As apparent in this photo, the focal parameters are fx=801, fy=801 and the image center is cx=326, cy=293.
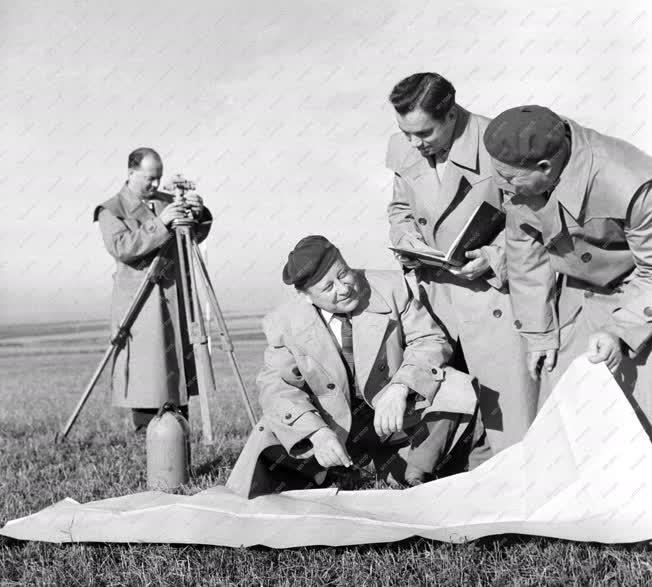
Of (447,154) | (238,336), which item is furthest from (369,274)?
(238,336)

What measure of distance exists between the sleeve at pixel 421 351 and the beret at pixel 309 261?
0.55 metres

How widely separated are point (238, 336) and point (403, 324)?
21741 millimetres

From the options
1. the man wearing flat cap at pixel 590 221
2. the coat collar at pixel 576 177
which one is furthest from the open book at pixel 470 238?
the coat collar at pixel 576 177

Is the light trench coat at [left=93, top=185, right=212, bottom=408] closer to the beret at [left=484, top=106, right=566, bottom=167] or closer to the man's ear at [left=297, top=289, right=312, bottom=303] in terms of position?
the man's ear at [left=297, top=289, right=312, bottom=303]

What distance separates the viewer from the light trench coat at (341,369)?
3.81 m

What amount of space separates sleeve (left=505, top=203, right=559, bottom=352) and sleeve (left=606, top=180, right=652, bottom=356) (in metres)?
0.45

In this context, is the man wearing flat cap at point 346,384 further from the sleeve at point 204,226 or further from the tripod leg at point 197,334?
the sleeve at point 204,226

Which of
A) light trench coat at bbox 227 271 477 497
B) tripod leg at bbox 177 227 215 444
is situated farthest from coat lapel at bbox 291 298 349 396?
tripod leg at bbox 177 227 215 444

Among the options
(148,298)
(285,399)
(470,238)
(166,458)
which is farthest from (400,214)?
(148,298)

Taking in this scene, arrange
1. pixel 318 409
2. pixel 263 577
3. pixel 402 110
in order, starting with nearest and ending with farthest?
pixel 263 577
pixel 402 110
pixel 318 409

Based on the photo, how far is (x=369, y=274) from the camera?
4113 mm

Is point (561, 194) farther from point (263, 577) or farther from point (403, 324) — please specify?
point (263, 577)

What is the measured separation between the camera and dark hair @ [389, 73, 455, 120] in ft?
12.1

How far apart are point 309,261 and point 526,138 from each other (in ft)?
3.75
